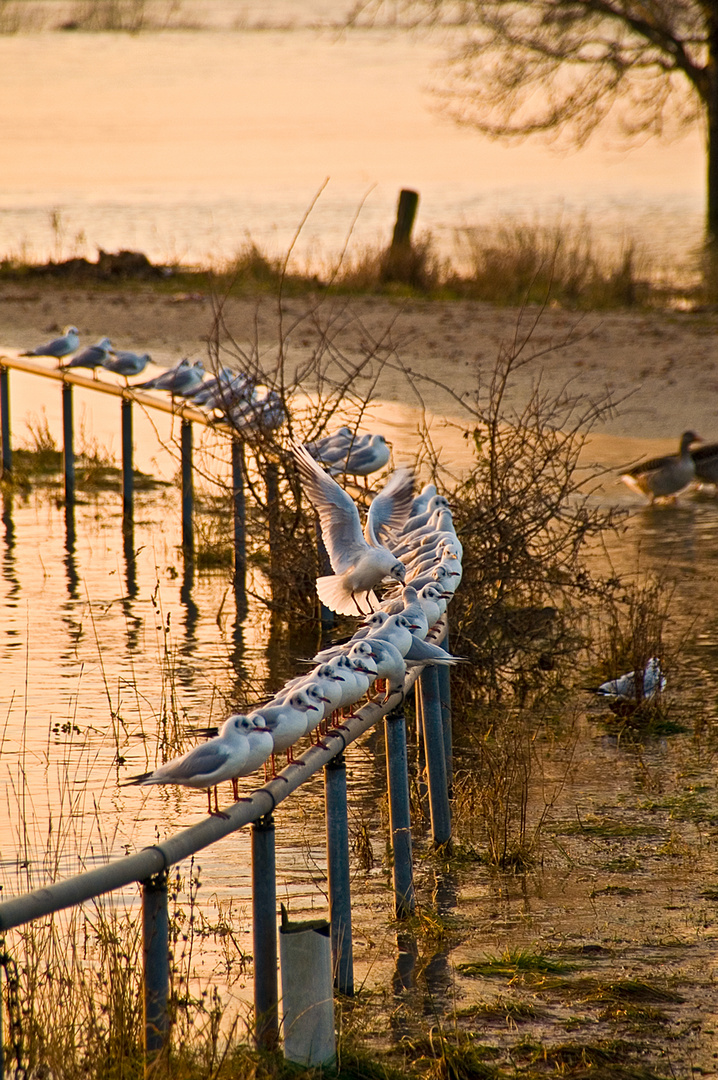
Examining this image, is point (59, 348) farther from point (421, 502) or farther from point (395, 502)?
point (395, 502)

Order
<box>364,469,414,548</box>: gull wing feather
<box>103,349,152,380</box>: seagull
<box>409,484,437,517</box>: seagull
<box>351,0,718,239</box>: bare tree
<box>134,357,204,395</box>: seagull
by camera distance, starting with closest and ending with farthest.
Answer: <box>364,469,414,548</box>: gull wing feather
<box>409,484,437,517</box>: seagull
<box>134,357,204,395</box>: seagull
<box>103,349,152,380</box>: seagull
<box>351,0,718,239</box>: bare tree

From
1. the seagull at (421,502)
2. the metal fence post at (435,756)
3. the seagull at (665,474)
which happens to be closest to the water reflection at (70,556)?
the seagull at (421,502)

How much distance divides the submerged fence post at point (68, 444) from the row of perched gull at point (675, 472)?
4.33 meters

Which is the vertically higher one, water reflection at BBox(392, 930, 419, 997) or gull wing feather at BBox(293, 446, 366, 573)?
gull wing feather at BBox(293, 446, 366, 573)

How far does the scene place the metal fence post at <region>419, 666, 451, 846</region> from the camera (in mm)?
5828

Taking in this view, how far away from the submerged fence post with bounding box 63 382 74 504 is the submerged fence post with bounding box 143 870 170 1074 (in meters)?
8.81

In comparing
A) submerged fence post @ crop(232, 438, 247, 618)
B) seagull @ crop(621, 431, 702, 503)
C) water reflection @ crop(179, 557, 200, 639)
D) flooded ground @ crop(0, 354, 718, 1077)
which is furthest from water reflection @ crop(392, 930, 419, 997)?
seagull @ crop(621, 431, 702, 503)

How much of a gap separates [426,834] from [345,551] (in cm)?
112

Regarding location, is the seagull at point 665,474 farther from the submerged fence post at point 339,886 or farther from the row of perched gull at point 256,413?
the submerged fence post at point 339,886

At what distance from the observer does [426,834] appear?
20.6 ft

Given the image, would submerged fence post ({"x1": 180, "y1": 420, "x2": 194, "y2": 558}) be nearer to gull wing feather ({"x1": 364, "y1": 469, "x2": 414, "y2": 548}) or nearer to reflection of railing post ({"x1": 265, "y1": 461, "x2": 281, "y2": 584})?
reflection of railing post ({"x1": 265, "y1": 461, "x2": 281, "y2": 584})

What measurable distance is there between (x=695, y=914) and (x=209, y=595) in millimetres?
5397

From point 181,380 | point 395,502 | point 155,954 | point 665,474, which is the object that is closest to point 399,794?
point 155,954

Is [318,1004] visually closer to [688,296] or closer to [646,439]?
[646,439]
